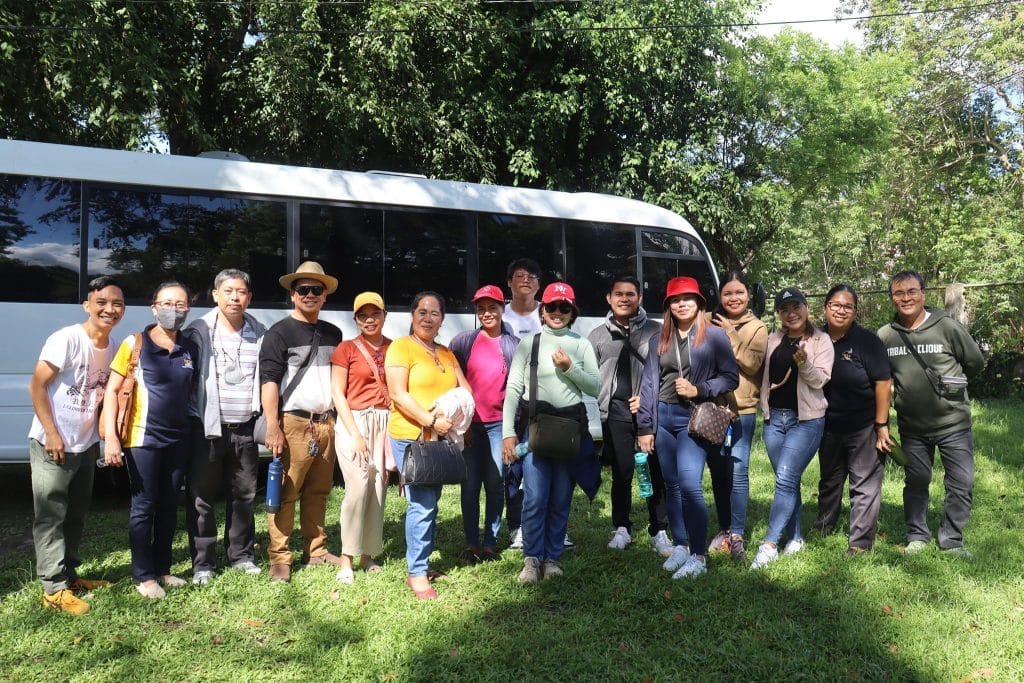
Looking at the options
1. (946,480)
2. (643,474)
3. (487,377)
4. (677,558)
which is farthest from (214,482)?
(946,480)

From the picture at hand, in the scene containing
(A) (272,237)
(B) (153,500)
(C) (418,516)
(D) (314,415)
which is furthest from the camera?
(A) (272,237)

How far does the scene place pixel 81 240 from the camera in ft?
23.1

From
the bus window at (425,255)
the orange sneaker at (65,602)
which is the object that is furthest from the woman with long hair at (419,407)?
the bus window at (425,255)

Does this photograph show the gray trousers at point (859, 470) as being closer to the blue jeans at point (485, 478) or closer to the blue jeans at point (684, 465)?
the blue jeans at point (684, 465)

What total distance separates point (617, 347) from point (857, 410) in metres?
1.54

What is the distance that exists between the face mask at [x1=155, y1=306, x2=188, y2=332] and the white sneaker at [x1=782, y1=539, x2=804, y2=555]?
394 centimetres

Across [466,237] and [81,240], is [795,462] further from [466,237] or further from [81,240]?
[81,240]

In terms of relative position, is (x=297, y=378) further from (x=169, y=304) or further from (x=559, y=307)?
(x=559, y=307)

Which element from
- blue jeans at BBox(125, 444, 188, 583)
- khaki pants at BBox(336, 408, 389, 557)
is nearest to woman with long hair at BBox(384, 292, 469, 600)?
khaki pants at BBox(336, 408, 389, 557)

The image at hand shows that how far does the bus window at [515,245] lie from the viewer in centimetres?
868

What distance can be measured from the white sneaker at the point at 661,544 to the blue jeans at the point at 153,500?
2.96m

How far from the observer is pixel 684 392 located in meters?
4.75

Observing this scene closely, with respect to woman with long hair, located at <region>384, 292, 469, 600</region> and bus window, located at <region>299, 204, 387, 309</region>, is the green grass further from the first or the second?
bus window, located at <region>299, 204, 387, 309</region>

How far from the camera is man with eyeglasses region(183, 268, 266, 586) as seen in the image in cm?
466
